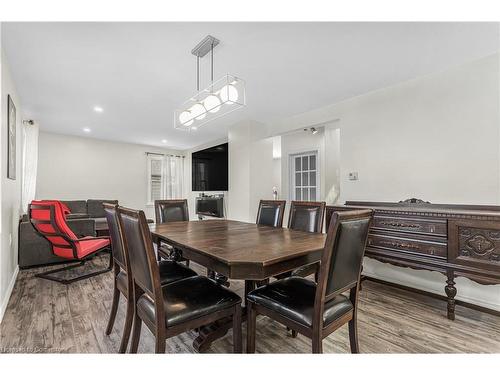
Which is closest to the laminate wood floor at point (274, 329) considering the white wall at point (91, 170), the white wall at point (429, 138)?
the white wall at point (429, 138)

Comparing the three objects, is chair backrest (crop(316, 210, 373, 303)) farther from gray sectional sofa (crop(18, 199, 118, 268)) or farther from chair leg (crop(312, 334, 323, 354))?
gray sectional sofa (crop(18, 199, 118, 268))

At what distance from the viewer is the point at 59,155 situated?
5.39 metres

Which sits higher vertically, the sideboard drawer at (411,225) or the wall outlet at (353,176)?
the wall outlet at (353,176)

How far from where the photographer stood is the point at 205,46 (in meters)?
2.06

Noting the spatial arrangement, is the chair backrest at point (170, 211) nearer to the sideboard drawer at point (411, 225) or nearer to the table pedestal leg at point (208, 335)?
the table pedestal leg at point (208, 335)

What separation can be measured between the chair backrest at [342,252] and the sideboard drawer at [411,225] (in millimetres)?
1235

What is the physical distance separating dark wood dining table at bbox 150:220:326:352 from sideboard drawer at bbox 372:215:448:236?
3.54ft

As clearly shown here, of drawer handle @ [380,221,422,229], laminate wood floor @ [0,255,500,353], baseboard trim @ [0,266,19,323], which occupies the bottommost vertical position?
laminate wood floor @ [0,255,500,353]

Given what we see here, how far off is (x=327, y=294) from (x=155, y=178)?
6.57 meters

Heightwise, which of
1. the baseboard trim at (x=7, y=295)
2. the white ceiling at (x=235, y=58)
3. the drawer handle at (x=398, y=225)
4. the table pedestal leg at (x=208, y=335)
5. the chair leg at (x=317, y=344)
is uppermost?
the white ceiling at (x=235, y=58)

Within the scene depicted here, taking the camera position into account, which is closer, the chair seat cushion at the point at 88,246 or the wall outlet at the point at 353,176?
the chair seat cushion at the point at 88,246

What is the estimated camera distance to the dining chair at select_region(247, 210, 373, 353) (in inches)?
45.5

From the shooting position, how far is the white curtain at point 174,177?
23.2 ft

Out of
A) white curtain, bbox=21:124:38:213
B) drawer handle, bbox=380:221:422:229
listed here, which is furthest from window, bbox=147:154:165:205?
drawer handle, bbox=380:221:422:229
